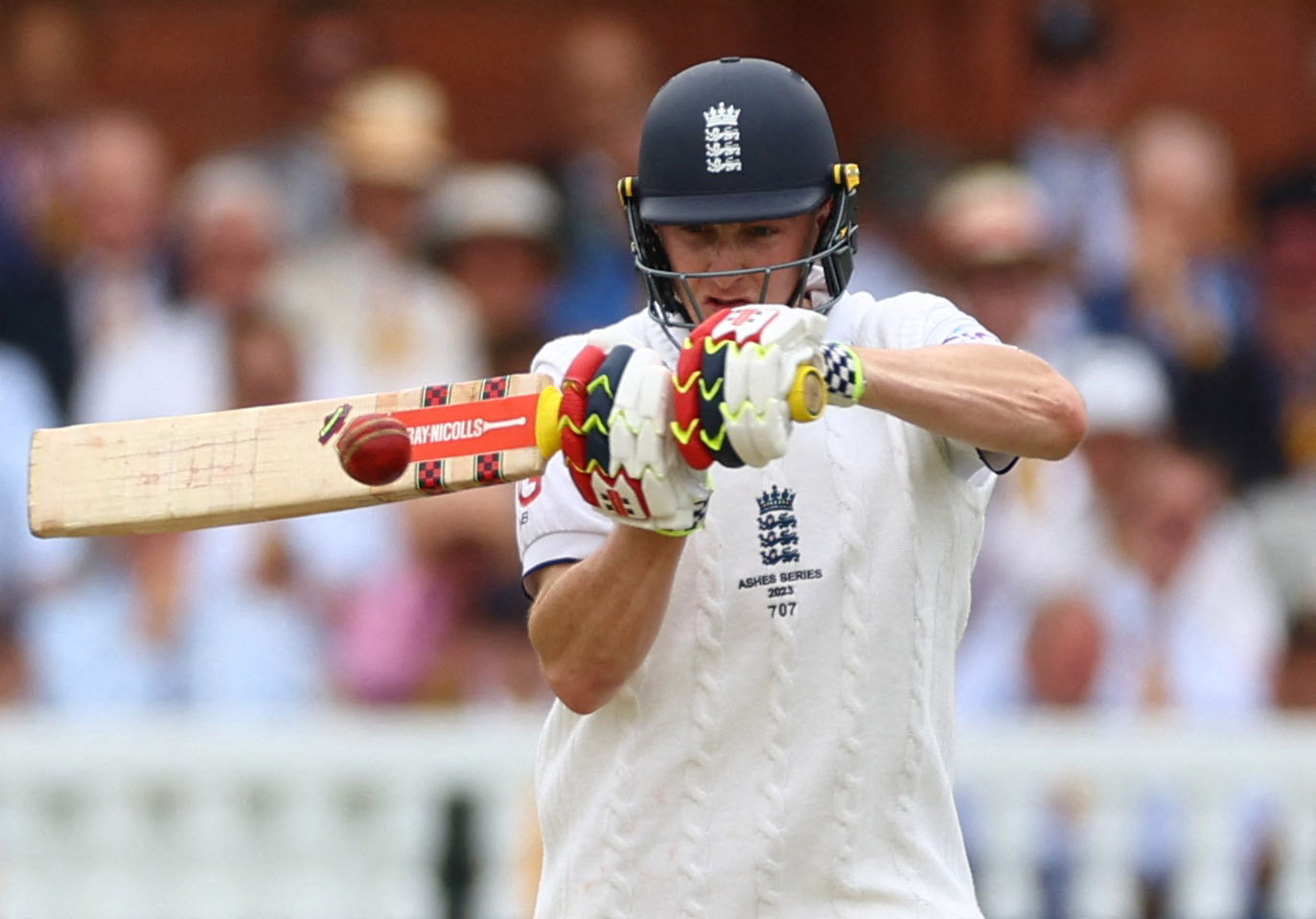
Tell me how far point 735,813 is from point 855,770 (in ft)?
0.56

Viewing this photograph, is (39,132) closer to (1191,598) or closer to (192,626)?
(192,626)

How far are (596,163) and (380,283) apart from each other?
0.82 meters

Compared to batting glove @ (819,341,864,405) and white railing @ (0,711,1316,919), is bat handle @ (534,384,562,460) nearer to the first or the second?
batting glove @ (819,341,864,405)

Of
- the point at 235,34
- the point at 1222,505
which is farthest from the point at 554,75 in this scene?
the point at 1222,505

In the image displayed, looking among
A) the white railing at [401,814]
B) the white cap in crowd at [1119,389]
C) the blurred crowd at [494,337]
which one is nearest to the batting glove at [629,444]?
the white railing at [401,814]

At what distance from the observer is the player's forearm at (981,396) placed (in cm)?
283

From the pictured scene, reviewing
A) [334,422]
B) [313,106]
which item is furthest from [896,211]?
[334,422]

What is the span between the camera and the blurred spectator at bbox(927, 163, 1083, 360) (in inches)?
260

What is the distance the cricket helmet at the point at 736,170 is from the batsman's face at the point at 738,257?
17 millimetres

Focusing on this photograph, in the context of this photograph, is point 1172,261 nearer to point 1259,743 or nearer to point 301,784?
point 1259,743

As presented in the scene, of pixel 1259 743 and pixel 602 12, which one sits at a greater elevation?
pixel 602 12

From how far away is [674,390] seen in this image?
8.87ft

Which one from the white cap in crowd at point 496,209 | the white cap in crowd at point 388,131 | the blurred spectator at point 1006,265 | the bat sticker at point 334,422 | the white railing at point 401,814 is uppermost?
the white cap in crowd at point 388,131

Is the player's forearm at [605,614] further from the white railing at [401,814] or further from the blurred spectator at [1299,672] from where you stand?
the blurred spectator at [1299,672]
